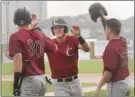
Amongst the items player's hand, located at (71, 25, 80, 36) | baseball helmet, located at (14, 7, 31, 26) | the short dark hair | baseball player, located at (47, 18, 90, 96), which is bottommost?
baseball player, located at (47, 18, 90, 96)

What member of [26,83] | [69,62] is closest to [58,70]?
[69,62]

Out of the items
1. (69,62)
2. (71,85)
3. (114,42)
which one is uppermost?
(114,42)

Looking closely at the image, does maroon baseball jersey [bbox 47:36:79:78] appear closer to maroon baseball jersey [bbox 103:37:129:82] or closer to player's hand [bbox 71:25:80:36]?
player's hand [bbox 71:25:80:36]

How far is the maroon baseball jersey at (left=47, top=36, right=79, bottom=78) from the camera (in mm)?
4633

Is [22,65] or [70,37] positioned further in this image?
[70,37]

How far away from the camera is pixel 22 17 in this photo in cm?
401

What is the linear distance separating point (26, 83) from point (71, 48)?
0.92m

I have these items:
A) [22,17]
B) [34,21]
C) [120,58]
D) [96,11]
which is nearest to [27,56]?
[22,17]

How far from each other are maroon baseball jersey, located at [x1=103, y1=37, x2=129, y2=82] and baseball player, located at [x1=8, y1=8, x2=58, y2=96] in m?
0.73

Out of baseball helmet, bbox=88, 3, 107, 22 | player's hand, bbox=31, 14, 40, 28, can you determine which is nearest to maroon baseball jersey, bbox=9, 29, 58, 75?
player's hand, bbox=31, 14, 40, 28

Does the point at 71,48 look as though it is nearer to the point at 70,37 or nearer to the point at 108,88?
the point at 70,37

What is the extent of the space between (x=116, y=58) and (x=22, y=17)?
113cm

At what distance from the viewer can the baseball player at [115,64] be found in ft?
13.3

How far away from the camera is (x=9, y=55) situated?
3885mm
